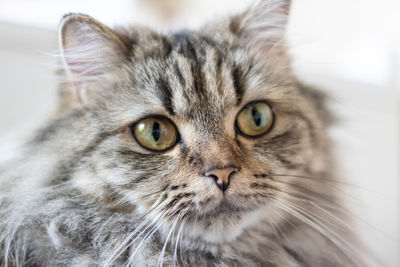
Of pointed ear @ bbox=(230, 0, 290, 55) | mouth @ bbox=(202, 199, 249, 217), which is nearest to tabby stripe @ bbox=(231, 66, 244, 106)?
pointed ear @ bbox=(230, 0, 290, 55)

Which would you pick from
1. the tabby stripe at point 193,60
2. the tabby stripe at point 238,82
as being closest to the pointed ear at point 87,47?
the tabby stripe at point 193,60

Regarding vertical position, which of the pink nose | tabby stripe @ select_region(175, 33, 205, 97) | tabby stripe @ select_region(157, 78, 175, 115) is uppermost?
tabby stripe @ select_region(175, 33, 205, 97)

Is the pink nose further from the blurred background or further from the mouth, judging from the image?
the blurred background

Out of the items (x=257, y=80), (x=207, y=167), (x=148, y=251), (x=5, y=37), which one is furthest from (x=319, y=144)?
(x=5, y=37)

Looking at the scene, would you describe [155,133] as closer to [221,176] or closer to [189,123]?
[189,123]

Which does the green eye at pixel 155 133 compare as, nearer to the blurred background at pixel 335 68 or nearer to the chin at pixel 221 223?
the chin at pixel 221 223

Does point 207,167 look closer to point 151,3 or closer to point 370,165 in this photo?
point 151,3
